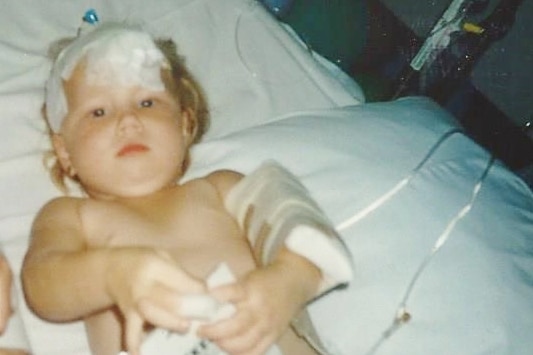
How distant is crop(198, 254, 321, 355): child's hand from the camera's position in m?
1.02

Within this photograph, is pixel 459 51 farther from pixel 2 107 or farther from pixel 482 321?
pixel 2 107

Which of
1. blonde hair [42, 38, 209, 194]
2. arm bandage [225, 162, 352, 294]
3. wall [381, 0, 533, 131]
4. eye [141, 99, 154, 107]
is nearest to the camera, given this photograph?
arm bandage [225, 162, 352, 294]

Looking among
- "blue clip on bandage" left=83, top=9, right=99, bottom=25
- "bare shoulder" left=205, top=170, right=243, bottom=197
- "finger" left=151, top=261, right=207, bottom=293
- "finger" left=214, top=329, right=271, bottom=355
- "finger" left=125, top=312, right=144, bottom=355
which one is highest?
"finger" left=151, top=261, right=207, bottom=293

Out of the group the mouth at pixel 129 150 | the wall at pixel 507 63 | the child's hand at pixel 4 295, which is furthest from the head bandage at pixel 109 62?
the wall at pixel 507 63

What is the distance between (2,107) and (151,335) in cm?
64

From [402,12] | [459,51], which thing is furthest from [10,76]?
[402,12]

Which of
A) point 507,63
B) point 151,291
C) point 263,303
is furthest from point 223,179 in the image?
point 507,63

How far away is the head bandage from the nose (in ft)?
0.24

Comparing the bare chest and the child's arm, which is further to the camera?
the bare chest

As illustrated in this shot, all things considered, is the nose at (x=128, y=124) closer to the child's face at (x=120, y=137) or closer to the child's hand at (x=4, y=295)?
the child's face at (x=120, y=137)

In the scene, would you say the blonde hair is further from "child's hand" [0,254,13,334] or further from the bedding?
"child's hand" [0,254,13,334]

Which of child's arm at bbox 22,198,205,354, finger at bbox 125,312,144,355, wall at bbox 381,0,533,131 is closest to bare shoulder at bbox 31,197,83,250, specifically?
child's arm at bbox 22,198,205,354

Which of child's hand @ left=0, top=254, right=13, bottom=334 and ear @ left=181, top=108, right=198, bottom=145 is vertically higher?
ear @ left=181, top=108, right=198, bottom=145

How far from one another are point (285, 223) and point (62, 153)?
49cm
